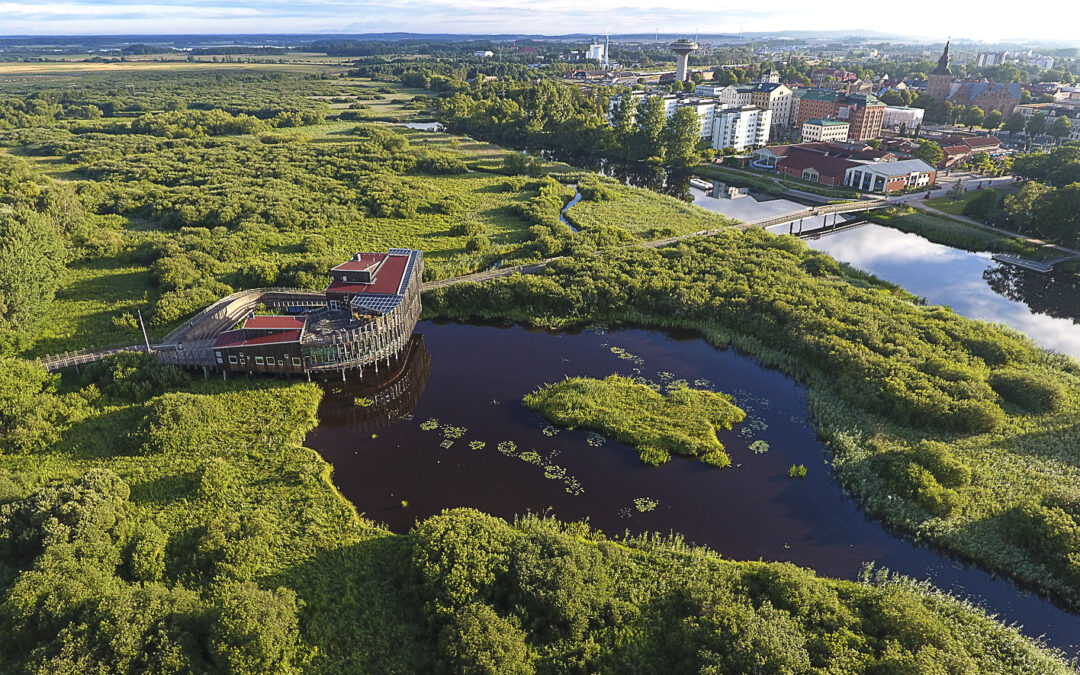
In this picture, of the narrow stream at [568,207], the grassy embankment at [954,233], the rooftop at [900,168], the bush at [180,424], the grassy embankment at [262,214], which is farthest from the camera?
the rooftop at [900,168]

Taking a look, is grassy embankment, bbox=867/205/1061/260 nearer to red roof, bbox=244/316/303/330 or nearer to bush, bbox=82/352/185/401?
red roof, bbox=244/316/303/330

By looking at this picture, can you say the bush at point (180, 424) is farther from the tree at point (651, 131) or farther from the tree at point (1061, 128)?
the tree at point (1061, 128)

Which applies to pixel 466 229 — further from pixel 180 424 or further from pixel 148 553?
pixel 148 553

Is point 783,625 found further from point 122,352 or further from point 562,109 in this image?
point 562,109

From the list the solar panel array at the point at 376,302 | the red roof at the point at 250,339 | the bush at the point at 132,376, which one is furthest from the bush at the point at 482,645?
the bush at the point at 132,376

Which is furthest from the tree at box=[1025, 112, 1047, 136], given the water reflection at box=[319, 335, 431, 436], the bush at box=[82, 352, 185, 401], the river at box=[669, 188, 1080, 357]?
the bush at box=[82, 352, 185, 401]
